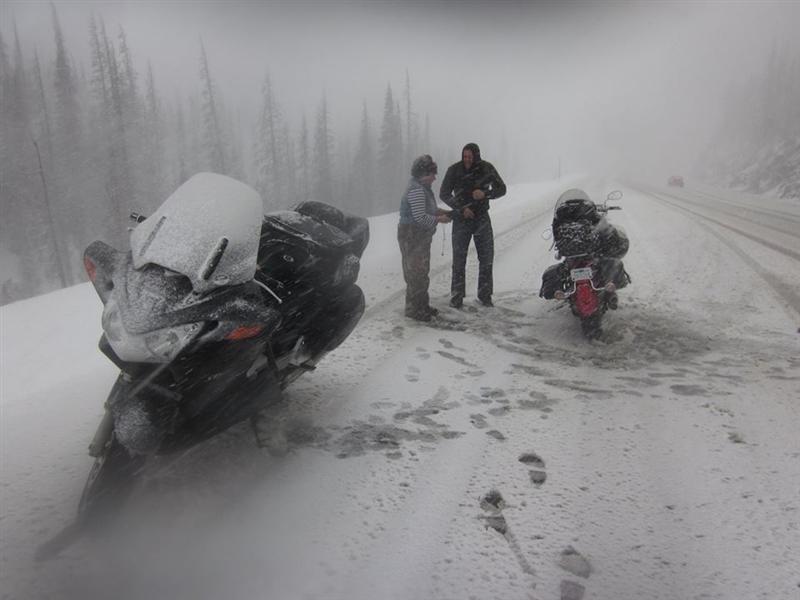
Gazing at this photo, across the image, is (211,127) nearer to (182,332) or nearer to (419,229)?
(419,229)

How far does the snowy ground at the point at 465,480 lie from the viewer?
86.4 inches

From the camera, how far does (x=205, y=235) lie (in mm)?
2531

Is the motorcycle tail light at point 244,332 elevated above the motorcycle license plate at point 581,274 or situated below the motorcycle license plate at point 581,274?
above

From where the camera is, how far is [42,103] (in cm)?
4669

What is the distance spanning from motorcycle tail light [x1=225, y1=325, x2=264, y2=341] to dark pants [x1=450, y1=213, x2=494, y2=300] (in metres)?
4.40

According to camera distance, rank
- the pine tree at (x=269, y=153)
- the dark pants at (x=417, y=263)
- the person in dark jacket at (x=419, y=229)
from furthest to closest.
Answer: the pine tree at (x=269, y=153)
the dark pants at (x=417, y=263)
the person in dark jacket at (x=419, y=229)

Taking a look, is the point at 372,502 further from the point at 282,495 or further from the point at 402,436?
the point at 402,436

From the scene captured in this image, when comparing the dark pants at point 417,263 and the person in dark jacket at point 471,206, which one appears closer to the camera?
the dark pants at point 417,263

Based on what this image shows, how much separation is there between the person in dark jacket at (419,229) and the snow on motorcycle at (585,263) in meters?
1.44

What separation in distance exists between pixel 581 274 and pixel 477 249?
167 cm

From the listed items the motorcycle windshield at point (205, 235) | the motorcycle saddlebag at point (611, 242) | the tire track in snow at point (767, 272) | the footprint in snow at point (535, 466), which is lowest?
the tire track in snow at point (767, 272)

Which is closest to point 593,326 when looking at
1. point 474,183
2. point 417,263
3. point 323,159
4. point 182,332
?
point 417,263

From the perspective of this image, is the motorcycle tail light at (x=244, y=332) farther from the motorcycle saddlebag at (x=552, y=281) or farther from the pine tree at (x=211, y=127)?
the pine tree at (x=211, y=127)

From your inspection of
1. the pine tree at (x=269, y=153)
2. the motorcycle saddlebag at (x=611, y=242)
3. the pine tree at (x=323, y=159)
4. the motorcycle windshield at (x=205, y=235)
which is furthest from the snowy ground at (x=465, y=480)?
the pine tree at (x=323, y=159)
